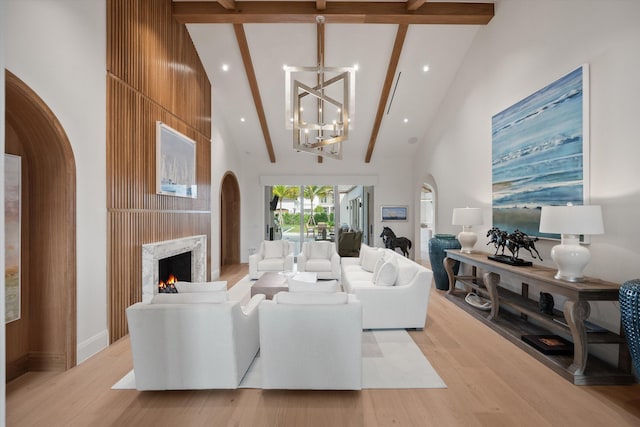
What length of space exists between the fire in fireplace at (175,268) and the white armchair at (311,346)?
3.01 metres

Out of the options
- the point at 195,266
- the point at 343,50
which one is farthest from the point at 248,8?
the point at 195,266

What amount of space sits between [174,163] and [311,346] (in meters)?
3.63

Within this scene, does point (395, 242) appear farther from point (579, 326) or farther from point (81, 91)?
point (81, 91)

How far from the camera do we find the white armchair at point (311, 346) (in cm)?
240

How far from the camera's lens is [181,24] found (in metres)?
5.16

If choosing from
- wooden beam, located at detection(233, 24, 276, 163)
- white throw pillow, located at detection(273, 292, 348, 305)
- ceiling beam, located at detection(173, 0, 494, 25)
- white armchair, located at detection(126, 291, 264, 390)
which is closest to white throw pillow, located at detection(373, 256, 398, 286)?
white throw pillow, located at detection(273, 292, 348, 305)

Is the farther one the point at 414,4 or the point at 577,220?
the point at 414,4

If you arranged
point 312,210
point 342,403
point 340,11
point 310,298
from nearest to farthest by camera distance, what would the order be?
point 342,403 < point 310,298 < point 340,11 < point 312,210

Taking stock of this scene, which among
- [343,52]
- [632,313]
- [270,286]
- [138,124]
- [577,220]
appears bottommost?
[270,286]

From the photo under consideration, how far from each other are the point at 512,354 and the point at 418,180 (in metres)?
5.88

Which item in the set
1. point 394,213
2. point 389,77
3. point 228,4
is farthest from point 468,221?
point 228,4

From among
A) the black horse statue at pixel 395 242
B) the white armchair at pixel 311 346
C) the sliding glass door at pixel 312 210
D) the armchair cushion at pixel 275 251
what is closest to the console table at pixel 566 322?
the white armchair at pixel 311 346

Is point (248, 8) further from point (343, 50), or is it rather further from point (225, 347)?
point (225, 347)

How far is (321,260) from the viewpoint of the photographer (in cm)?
649
